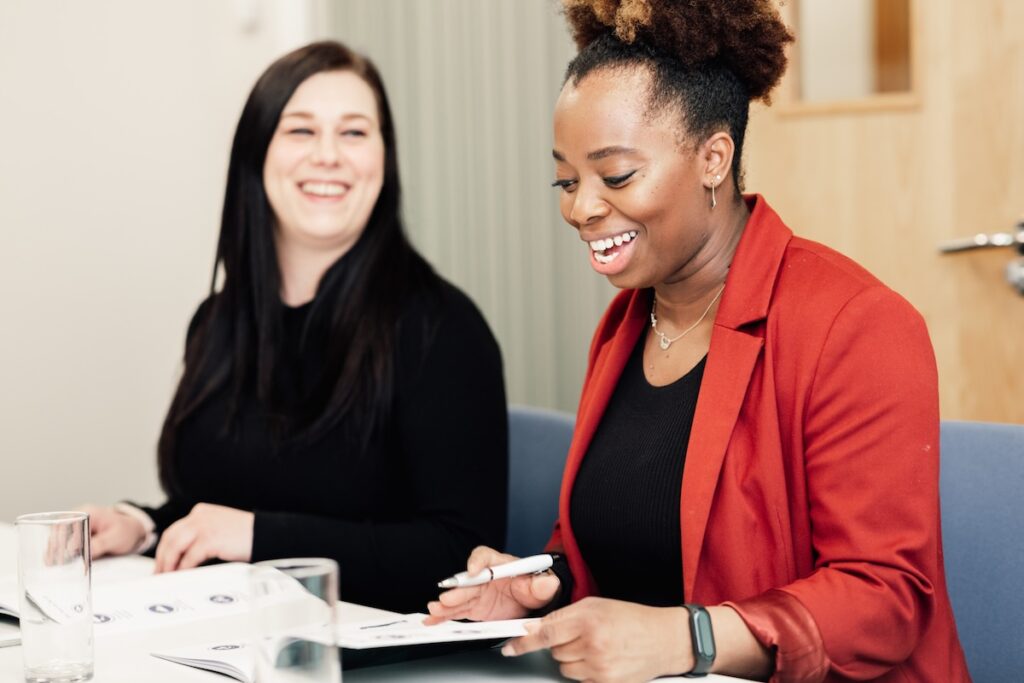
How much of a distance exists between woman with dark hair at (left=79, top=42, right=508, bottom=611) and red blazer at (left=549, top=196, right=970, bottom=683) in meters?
0.64

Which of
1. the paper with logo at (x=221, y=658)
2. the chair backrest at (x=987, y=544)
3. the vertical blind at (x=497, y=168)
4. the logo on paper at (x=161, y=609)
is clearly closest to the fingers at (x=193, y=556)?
the logo on paper at (x=161, y=609)

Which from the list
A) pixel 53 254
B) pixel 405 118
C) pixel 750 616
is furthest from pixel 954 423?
pixel 53 254

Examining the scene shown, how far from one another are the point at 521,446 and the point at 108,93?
1961 millimetres

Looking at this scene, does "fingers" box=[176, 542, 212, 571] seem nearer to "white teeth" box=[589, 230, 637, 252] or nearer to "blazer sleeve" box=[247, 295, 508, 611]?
"blazer sleeve" box=[247, 295, 508, 611]

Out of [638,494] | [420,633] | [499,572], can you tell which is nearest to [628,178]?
[638,494]

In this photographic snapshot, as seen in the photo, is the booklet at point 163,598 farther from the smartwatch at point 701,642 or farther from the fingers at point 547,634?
the smartwatch at point 701,642

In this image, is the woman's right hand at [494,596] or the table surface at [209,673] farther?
the woman's right hand at [494,596]

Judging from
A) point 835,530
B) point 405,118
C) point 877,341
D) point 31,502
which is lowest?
point 31,502

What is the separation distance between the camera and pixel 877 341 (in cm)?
134

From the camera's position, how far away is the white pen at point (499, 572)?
132 cm

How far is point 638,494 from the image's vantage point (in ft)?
5.02

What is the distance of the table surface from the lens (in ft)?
4.04

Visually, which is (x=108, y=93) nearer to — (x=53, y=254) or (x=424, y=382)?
(x=53, y=254)

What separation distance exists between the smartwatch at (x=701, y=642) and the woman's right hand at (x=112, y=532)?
105cm
